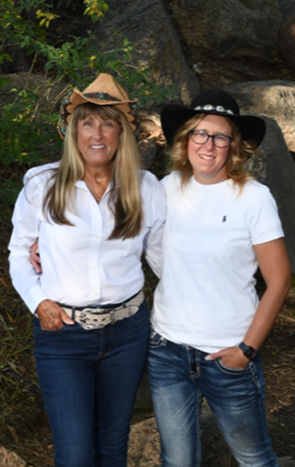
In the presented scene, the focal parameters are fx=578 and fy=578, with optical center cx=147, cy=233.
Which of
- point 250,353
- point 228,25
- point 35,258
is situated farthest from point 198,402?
point 228,25

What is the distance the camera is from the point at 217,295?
2.62 metres

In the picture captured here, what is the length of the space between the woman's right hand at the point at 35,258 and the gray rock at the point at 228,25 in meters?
6.74

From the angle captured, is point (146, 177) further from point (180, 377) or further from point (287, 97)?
point (287, 97)

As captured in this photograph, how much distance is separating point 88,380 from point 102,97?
1.34 meters

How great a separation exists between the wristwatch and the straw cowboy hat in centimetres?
122

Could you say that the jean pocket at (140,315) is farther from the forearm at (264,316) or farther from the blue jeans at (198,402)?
the forearm at (264,316)

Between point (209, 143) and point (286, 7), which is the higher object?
point (286, 7)

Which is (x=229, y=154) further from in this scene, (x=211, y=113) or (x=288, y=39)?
(x=288, y=39)

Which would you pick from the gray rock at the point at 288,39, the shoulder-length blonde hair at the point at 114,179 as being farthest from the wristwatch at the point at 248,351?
the gray rock at the point at 288,39

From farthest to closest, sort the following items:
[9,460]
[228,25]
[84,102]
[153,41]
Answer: [228,25] < [153,41] < [9,460] < [84,102]

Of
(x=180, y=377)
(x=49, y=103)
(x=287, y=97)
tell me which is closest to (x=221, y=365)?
(x=180, y=377)

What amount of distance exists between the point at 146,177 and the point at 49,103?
131 inches

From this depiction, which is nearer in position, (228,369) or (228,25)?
(228,369)

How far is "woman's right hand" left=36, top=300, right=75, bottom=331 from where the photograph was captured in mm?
2627
